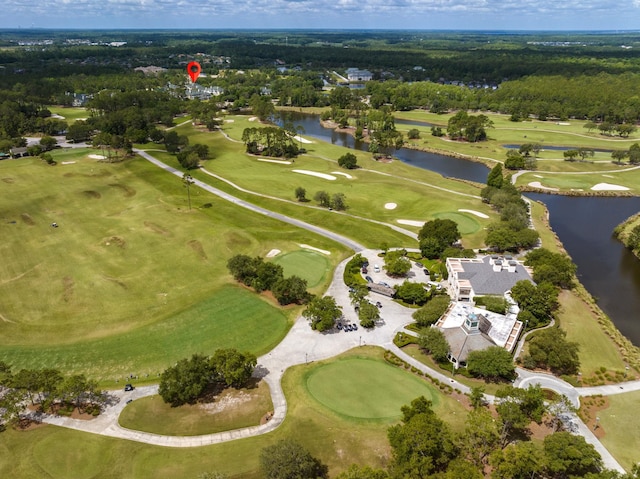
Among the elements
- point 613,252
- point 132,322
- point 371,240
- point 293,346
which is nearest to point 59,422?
point 132,322

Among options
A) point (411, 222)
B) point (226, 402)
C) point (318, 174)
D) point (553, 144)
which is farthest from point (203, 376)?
point (553, 144)

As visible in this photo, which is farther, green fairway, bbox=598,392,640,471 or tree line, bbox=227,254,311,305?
tree line, bbox=227,254,311,305

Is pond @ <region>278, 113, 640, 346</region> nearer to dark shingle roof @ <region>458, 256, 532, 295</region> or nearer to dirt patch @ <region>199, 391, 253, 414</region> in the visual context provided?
dark shingle roof @ <region>458, 256, 532, 295</region>

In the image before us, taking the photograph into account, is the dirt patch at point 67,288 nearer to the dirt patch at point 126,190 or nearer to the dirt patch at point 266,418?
the dirt patch at point 126,190

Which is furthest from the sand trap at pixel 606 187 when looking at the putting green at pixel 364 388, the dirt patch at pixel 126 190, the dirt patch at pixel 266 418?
the dirt patch at pixel 126 190

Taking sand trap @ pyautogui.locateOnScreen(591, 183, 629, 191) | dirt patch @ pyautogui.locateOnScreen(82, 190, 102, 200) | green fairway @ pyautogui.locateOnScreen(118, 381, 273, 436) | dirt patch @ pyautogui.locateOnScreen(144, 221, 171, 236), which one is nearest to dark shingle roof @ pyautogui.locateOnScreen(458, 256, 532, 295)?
green fairway @ pyautogui.locateOnScreen(118, 381, 273, 436)

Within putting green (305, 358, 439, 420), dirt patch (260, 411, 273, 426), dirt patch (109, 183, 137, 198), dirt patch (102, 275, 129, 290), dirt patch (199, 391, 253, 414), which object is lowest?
dirt patch (102, 275, 129, 290)

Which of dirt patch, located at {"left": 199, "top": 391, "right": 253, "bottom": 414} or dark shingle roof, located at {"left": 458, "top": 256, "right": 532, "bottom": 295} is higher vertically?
dark shingle roof, located at {"left": 458, "top": 256, "right": 532, "bottom": 295}
